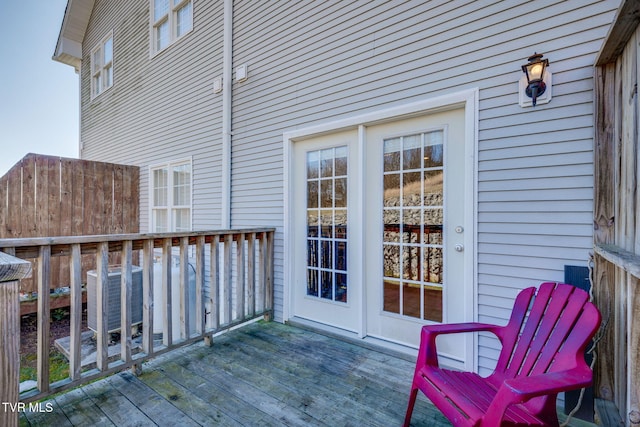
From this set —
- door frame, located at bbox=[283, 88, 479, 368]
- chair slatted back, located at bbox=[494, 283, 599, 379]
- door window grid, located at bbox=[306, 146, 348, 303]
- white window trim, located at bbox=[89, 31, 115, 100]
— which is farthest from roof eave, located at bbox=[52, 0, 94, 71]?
chair slatted back, located at bbox=[494, 283, 599, 379]

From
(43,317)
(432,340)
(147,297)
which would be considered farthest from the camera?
(147,297)

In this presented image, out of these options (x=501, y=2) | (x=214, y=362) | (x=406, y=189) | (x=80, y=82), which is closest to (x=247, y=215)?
(x=214, y=362)

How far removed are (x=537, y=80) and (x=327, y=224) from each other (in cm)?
203

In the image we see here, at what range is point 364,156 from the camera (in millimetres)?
2850

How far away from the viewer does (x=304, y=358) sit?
2525 millimetres

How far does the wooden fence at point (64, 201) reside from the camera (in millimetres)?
4324

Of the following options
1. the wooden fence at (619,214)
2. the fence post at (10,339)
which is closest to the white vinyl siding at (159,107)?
the fence post at (10,339)

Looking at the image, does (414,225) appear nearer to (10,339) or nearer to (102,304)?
(102,304)

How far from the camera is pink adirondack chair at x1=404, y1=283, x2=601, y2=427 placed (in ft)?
3.72

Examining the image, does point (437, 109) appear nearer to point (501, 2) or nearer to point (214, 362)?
point (501, 2)

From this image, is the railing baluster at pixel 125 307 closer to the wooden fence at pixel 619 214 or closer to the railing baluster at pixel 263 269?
the railing baluster at pixel 263 269

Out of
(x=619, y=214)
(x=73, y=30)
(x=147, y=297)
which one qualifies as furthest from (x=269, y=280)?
(x=73, y=30)

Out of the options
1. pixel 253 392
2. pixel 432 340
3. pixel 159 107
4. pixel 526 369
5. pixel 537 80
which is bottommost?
pixel 253 392

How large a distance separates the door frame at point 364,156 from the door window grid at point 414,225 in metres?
0.21
